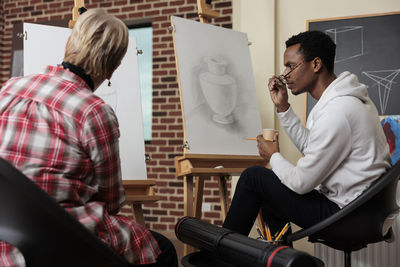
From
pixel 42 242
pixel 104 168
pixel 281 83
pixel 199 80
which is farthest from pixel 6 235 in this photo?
pixel 199 80

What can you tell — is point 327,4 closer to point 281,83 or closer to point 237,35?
point 237,35

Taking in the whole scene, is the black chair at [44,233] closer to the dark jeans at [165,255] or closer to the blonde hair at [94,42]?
the dark jeans at [165,255]

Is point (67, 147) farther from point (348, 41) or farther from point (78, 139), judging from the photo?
point (348, 41)

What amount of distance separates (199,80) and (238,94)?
12.1 inches

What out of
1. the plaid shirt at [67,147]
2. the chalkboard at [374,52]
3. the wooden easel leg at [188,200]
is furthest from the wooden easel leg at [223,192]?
the plaid shirt at [67,147]

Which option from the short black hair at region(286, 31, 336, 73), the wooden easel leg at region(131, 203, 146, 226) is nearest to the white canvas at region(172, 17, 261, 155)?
the wooden easel leg at region(131, 203, 146, 226)

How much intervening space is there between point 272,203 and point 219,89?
115cm

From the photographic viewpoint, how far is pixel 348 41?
2.96m

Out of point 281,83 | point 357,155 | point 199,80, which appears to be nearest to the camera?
point 357,155

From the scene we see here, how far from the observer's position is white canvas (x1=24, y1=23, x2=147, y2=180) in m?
→ 2.33

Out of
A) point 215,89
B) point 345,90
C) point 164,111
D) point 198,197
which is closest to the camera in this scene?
point 345,90

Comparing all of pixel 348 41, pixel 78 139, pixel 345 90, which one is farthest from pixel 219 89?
pixel 78 139

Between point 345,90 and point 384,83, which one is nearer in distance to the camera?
point 345,90

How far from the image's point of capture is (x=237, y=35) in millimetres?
2848
